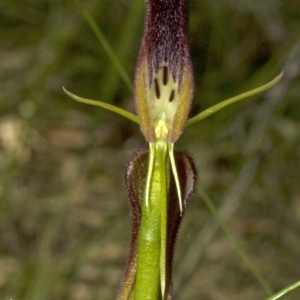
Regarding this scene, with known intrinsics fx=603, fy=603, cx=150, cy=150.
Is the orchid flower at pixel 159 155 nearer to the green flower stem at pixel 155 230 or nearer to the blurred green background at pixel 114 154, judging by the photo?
the green flower stem at pixel 155 230

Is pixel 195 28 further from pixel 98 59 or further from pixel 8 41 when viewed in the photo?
pixel 8 41

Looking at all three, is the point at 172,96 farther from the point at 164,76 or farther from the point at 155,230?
the point at 155,230

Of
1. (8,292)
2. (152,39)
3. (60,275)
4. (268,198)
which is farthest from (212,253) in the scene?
(152,39)

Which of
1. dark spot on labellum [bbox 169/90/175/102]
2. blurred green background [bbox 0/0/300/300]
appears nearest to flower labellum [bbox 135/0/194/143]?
dark spot on labellum [bbox 169/90/175/102]

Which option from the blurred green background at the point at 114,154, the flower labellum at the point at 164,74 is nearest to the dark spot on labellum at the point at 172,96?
the flower labellum at the point at 164,74

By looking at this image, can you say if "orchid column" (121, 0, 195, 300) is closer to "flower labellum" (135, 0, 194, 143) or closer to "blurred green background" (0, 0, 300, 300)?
"flower labellum" (135, 0, 194, 143)

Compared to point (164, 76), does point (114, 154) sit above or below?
above

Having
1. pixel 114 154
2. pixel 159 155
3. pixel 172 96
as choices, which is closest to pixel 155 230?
pixel 159 155
